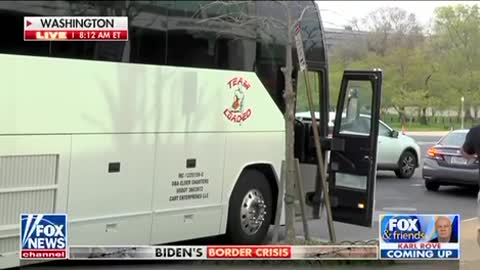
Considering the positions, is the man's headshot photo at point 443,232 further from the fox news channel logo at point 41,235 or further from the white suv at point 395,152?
the white suv at point 395,152

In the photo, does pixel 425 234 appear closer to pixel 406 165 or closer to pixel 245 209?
pixel 245 209

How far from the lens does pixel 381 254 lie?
620 cm

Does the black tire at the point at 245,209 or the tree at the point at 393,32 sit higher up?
the tree at the point at 393,32

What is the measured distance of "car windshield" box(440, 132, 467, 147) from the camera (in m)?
15.1

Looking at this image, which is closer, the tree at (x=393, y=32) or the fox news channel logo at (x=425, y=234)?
the fox news channel logo at (x=425, y=234)

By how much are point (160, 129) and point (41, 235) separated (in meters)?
2.13

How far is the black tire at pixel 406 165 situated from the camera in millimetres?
18922

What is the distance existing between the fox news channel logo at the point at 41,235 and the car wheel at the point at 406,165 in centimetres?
1440

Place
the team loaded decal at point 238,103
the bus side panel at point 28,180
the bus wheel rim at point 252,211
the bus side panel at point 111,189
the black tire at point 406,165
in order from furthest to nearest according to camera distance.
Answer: the black tire at point 406,165, the bus wheel rim at point 252,211, the team loaded decal at point 238,103, the bus side panel at point 111,189, the bus side panel at point 28,180

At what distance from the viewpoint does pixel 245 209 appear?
345 inches

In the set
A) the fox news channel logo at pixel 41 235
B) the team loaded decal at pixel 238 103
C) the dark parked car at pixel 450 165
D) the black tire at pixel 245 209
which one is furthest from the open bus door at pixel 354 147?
the dark parked car at pixel 450 165

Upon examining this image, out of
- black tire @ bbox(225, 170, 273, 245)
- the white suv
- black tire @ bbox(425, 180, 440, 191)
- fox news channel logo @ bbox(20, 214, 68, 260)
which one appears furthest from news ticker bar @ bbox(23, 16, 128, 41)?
the white suv

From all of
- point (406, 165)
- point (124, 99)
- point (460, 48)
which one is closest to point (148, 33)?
point (124, 99)

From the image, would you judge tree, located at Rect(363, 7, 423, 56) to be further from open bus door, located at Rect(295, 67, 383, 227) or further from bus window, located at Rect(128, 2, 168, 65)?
bus window, located at Rect(128, 2, 168, 65)
